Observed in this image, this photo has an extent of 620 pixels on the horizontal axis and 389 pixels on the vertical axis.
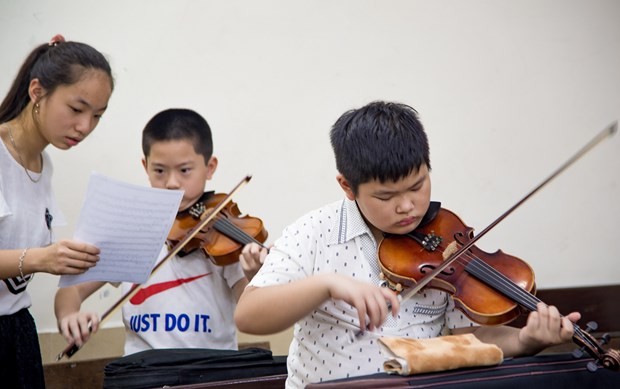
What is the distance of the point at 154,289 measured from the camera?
6.49 ft

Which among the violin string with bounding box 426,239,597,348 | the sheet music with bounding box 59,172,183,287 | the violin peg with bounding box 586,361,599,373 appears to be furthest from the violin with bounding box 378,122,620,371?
the sheet music with bounding box 59,172,183,287

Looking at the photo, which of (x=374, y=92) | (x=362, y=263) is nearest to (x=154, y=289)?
(x=362, y=263)

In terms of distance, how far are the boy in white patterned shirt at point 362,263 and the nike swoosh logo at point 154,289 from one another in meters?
0.57

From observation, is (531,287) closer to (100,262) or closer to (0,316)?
(100,262)

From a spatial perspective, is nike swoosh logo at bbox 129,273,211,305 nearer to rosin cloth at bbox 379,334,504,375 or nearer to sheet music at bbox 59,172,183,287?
sheet music at bbox 59,172,183,287

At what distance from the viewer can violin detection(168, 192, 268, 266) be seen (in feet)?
6.28

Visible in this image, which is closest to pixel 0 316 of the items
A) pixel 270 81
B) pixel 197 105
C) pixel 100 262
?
pixel 100 262

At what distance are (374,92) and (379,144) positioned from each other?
3.66ft

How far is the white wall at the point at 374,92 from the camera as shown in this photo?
90.4 inches

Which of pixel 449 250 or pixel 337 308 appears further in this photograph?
pixel 449 250

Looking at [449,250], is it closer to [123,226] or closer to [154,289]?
[123,226]

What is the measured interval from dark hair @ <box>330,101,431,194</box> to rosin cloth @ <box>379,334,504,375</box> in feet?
1.07

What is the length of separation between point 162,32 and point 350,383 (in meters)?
1.51

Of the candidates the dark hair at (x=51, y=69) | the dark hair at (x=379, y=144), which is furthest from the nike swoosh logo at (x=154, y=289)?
the dark hair at (x=379, y=144)
